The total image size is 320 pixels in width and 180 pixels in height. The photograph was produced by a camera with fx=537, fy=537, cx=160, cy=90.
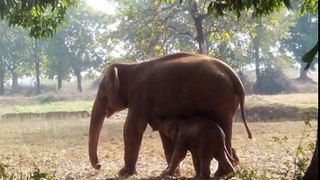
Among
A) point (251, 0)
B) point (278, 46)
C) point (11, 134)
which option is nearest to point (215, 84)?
point (251, 0)

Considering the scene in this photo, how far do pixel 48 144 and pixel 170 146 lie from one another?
18.8ft

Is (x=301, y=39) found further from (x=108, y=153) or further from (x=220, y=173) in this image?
(x=220, y=173)

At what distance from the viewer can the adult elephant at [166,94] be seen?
19.0ft

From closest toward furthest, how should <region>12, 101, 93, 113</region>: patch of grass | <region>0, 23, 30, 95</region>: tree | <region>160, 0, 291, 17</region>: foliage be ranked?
<region>160, 0, 291, 17</region>: foliage < <region>12, 101, 93, 113</region>: patch of grass < <region>0, 23, 30, 95</region>: tree

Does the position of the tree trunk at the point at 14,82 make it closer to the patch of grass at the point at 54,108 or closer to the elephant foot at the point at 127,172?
the patch of grass at the point at 54,108

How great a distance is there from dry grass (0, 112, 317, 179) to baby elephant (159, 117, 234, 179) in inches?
19.5

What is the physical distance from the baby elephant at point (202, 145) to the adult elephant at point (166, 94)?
336 mm

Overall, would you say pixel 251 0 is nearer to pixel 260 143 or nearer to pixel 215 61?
pixel 215 61

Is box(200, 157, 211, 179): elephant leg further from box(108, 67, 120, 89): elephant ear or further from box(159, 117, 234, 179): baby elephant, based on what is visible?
box(108, 67, 120, 89): elephant ear

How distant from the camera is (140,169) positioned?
6.93 metres

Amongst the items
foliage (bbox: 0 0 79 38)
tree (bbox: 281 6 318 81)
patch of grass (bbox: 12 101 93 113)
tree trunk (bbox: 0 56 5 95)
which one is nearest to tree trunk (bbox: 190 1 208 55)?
patch of grass (bbox: 12 101 93 113)

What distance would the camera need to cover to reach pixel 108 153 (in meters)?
9.36

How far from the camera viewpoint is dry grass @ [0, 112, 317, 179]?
669cm

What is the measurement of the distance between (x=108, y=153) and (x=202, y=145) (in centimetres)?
442
